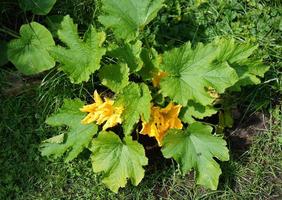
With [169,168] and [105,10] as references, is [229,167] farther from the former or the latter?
[105,10]

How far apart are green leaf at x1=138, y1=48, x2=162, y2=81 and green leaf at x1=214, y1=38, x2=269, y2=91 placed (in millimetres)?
404

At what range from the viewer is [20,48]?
12.8 feet

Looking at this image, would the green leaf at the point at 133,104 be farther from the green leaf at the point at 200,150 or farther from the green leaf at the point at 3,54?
the green leaf at the point at 3,54

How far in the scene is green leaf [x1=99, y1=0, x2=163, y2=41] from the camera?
3553mm

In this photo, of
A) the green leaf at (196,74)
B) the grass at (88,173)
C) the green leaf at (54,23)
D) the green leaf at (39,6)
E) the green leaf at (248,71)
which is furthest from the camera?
the green leaf at (54,23)

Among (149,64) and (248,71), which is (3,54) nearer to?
(149,64)

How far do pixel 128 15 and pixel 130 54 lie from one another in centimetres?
28

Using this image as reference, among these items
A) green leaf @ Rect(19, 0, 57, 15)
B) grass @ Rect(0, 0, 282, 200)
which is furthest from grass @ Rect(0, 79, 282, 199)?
green leaf @ Rect(19, 0, 57, 15)

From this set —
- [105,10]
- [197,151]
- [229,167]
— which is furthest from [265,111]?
[105,10]

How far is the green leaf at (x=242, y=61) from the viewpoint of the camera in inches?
138

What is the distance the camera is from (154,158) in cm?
388

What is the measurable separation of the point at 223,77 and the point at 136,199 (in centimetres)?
108

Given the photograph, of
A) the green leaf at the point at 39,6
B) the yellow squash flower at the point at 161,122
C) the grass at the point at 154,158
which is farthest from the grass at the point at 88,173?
the green leaf at the point at 39,6

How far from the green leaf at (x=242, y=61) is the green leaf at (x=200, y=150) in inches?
15.1
